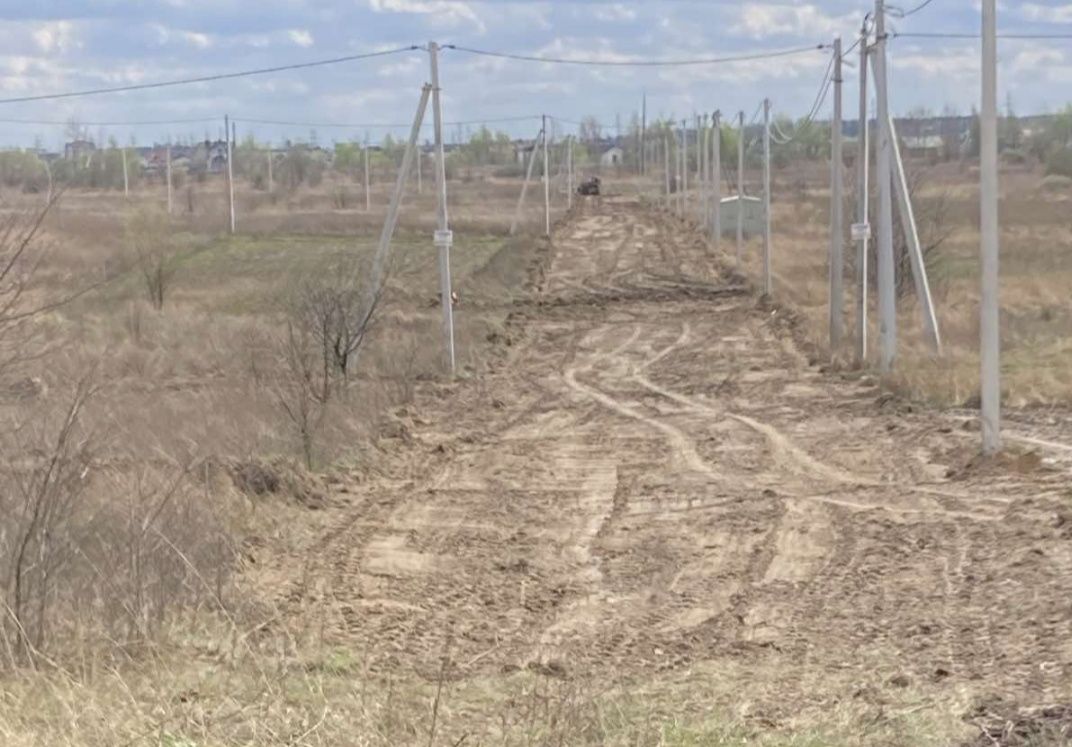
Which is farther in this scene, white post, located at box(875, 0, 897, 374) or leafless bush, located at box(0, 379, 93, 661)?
white post, located at box(875, 0, 897, 374)

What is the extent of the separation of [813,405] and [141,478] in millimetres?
9548

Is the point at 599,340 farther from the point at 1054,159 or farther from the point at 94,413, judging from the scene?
the point at 1054,159

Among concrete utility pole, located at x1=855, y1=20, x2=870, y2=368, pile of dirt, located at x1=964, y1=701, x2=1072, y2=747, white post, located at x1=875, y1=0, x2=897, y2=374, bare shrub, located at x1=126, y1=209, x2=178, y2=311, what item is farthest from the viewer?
bare shrub, located at x1=126, y1=209, x2=178, y2=311

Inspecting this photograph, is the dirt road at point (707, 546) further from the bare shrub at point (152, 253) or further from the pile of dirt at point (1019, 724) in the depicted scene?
the bare shrub at point (152, 253)

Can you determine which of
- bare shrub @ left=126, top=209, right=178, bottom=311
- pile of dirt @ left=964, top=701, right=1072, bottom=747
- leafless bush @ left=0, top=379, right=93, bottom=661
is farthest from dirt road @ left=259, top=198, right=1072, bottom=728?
bare shrub @ left=126, top=209, right=178, bottom=311

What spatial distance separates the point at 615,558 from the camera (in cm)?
1059

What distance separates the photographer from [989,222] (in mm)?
12852

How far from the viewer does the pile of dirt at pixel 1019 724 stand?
5414 millimetres

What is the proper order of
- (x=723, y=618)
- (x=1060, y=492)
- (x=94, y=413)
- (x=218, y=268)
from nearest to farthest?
(x=723, y=618) → (x=1060, y=492) → (x=94, y=413) → (x=218, y=268)

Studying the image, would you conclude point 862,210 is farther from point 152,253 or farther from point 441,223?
point 152,253

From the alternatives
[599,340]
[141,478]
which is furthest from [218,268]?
[141,478]

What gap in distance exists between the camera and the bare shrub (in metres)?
37.4

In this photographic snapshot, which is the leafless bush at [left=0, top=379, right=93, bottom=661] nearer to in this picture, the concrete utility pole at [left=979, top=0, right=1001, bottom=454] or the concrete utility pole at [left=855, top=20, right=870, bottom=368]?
the concrete utility pole at [left=979, top=0, right=1001, bottom=454]

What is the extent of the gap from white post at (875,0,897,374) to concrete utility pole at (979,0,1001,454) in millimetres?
5175
